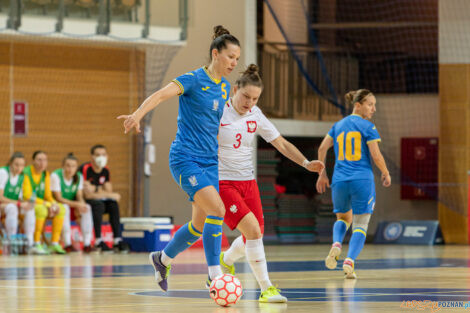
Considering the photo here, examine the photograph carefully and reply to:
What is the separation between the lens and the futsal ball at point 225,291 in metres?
5.34

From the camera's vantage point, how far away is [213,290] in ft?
17.7

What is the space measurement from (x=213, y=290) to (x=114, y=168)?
12.7 m

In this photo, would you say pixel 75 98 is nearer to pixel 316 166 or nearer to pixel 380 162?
pixel 380 162

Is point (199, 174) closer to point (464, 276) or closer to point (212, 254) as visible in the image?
point (212, 254)

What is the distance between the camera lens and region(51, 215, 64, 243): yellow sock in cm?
1405

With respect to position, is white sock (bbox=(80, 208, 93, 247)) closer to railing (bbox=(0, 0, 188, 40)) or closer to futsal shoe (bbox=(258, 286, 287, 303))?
railing (bbox=(0, 0, 188, 40))

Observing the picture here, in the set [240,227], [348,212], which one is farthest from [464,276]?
[240,227]

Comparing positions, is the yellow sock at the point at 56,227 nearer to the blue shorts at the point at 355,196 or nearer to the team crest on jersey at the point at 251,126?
the blue shorts at the point at 355,196

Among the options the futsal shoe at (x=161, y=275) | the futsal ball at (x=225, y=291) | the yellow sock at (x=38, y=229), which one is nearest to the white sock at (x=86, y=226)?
the yellow sock at (x=38, y=229)

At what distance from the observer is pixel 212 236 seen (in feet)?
19.3

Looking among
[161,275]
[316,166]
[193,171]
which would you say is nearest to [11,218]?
[161,275]

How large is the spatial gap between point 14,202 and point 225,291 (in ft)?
29.9

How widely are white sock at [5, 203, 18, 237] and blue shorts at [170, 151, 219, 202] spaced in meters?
8.27

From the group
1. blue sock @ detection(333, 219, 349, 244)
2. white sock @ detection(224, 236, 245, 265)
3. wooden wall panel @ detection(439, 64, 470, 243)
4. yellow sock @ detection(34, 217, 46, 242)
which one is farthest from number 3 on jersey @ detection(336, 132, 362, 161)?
wooden wall panel @ detection(439, 64, 470, 243)
